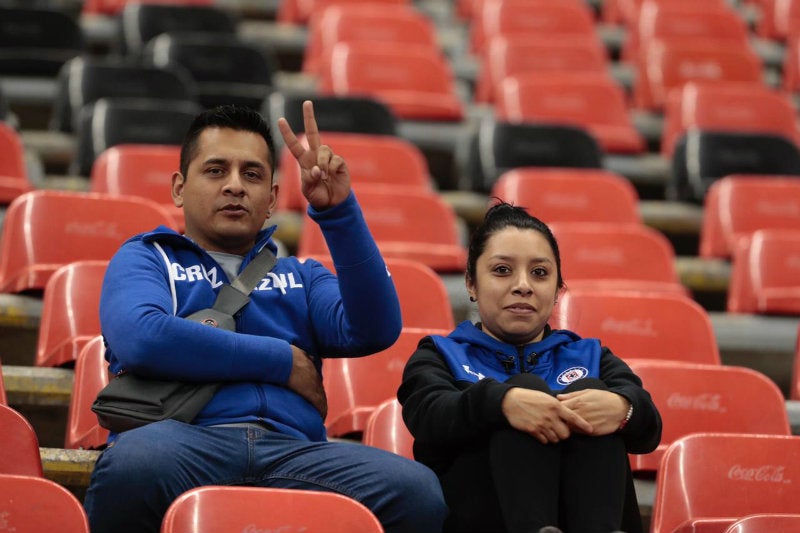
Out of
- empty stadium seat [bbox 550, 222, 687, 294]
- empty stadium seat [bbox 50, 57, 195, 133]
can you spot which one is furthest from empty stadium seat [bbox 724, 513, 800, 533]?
empty stadium seat [bbox 50, 57, 195, 133]

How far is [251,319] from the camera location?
93.7 inches

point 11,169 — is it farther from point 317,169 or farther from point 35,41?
point 317,169

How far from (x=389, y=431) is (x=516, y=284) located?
0.37m

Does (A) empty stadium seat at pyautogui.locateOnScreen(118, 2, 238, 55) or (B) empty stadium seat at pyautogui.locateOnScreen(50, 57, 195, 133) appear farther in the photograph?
(A) empty stadium seat at pyautogui.locateOnScreen(118, 2, 238, 55)

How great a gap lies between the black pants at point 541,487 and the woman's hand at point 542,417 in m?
0.02

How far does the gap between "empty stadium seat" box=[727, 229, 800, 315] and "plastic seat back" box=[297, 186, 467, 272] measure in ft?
2.52

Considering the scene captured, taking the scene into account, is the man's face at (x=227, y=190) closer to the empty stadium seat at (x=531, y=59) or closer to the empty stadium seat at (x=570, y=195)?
the empty stadium seat at (x=570, y=195)

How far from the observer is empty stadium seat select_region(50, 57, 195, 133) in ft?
15.2

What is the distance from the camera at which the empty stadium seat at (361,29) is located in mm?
5594

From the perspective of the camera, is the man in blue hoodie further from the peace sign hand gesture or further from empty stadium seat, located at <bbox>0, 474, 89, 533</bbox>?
empty stadium seat, located at <bbox>0, 474, 89, 533</bbox>

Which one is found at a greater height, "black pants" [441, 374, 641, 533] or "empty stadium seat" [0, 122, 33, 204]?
"empty stadium seat" [0, 122, 33, 204]

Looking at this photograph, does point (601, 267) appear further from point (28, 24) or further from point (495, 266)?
point (28, 24)

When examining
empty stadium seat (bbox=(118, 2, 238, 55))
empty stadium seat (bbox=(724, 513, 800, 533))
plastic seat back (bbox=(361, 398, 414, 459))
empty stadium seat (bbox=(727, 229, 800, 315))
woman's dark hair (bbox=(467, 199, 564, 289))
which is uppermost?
empty stadium seat (bbox=(118, 2, 238, 55))

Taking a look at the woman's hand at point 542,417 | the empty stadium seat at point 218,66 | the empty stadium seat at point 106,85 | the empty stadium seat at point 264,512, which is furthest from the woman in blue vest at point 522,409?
the empty stadium seat at point 218,66
